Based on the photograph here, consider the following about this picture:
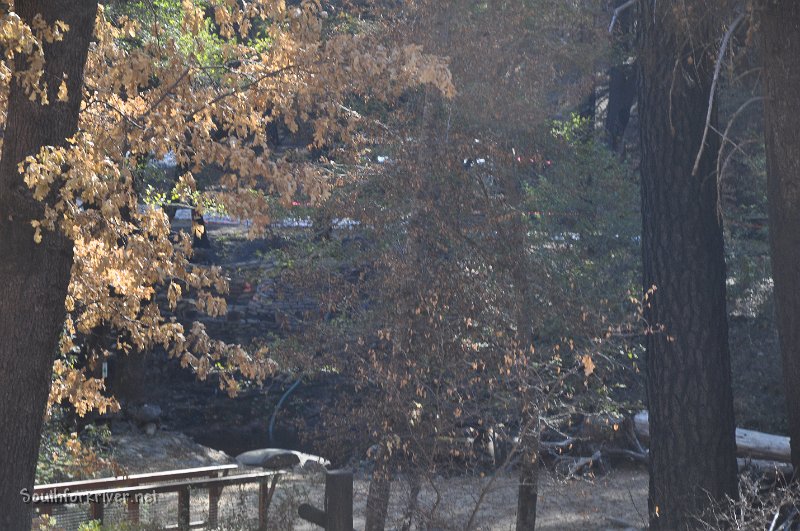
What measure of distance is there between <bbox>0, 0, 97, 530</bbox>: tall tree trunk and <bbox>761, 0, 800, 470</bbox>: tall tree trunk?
559 centimetres

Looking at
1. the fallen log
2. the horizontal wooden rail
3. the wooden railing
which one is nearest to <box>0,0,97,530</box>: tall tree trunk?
the wooden railing

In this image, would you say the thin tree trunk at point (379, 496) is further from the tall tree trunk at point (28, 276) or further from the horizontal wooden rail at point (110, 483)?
the tall tree trunk at point (28, 276)

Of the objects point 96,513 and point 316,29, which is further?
point 96,513

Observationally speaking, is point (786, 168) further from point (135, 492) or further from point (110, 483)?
point (110, 483)

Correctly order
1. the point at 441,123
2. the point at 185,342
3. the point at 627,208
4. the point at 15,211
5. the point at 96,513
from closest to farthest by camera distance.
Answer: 1. the point at 15,211
2. the point at 185,342
3. the point at 96,513
4. the point at 441,123
5. the point at 627,208

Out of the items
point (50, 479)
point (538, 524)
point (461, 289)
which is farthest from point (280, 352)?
point (538, 524)

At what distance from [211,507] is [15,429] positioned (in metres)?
4.02

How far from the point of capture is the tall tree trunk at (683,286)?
9.33 m

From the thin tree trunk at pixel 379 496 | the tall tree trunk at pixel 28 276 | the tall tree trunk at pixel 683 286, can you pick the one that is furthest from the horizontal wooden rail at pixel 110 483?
the tall tree trunk at pixel 683 286

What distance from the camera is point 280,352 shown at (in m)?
11.8

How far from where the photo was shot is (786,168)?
8227 mm

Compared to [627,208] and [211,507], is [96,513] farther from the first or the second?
[627,208]

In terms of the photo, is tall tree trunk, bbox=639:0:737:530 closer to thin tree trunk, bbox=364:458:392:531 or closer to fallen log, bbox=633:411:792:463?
thin tree trunk, bbox=364:458:392:531

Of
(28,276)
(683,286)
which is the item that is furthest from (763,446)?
(28,276)
